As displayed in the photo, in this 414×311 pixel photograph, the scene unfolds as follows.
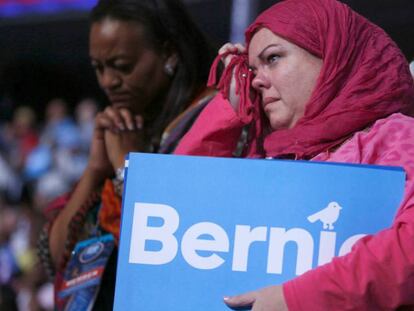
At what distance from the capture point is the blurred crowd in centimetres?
450

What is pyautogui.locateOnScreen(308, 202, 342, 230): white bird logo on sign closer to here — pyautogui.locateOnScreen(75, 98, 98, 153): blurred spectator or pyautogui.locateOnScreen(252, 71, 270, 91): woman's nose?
pyautogui.locateOnScreen(252, 71, 270, 91): woman's nose

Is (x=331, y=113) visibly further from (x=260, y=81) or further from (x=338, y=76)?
(x=260, y=81)

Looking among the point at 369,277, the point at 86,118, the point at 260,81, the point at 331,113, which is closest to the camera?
the point at 369,277

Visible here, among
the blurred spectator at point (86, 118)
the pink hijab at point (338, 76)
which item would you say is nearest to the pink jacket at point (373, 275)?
the pink hijab at point (338, 76)

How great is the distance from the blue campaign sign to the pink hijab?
199mm

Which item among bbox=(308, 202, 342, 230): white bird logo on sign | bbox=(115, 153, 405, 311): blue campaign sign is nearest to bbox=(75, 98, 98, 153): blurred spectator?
bbox=(115, 153, 405, 311): blue campaign sign

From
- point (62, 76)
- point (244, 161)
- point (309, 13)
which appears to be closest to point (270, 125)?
point (309, 13)

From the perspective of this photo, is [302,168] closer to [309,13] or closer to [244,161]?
[244,161]

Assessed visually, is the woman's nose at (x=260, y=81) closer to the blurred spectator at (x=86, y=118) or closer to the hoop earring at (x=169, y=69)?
the hoop earring at (x=169, y=69)

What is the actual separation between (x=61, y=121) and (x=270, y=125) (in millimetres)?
2097

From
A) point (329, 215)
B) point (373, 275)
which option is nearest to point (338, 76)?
point (329, 215)

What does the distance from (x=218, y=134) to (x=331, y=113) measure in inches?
18.1

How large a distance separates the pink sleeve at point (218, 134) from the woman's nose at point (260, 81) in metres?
0.17

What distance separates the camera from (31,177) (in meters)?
4.67
